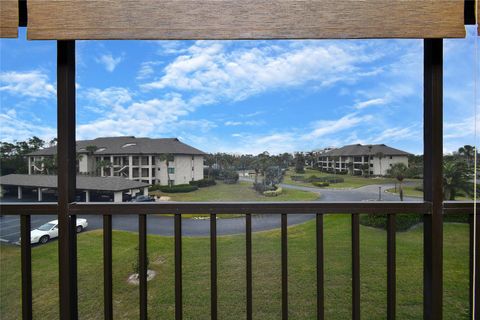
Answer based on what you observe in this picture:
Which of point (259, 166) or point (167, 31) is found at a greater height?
point (167, 31)

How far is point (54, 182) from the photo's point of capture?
4.13 ft

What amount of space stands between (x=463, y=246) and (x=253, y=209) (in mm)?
1083

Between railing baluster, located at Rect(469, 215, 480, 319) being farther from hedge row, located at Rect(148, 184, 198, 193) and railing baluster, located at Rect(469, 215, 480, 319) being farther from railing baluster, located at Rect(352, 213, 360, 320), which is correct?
hedge row, located at Rect(148, 184, 198, 193)

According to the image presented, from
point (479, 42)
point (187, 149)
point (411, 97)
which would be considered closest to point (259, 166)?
point (187, 149)

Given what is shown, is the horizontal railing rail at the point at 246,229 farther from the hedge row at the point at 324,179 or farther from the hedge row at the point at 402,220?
the hedge row at the point at 324,179

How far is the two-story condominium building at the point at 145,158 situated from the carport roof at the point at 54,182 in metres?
0.04

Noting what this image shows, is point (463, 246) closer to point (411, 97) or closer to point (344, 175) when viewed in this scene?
point (344, 175)

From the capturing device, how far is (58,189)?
1168 mm

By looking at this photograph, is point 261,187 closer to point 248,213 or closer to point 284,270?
point 248,213

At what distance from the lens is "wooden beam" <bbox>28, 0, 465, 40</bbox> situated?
107 centimetres

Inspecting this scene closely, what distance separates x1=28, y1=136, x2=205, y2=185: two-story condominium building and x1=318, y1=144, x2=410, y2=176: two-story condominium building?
0.68 m

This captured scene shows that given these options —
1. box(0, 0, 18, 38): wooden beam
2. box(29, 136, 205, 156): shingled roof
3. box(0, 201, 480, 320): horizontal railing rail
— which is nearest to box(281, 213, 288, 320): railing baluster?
box(0, 201, 480, 320): horizontal railing rail

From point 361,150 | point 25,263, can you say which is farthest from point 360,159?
point 25,263

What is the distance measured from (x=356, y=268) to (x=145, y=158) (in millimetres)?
1186
